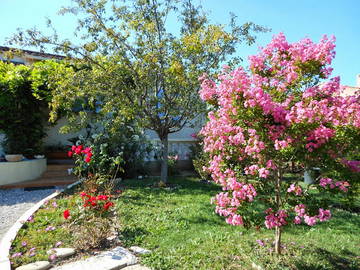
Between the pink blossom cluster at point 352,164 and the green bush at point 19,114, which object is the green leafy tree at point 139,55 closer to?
the green bush at point 19,114

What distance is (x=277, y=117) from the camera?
9.27ft

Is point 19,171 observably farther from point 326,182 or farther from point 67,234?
point 326,182

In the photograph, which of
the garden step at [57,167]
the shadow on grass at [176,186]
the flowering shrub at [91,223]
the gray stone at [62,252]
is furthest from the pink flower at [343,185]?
the garden step at [57,167]

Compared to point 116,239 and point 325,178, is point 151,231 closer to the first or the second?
point 116,239

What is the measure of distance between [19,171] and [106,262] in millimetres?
5847

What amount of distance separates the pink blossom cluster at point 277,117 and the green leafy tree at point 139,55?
336cm

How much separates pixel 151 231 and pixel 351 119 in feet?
10.3

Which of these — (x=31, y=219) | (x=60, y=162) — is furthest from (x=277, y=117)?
(x=60, y=162)

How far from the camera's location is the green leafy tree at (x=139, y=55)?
6.64 metres

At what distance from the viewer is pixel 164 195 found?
261 inches

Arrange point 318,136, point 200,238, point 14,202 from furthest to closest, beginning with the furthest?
1. point 14,202
2. point 200,238
3. point 318,136

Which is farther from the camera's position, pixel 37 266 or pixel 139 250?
pixel 139 250

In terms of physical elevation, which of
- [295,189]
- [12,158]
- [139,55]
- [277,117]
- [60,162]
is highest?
[139,55]

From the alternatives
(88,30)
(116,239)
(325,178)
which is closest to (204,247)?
(116,239)
